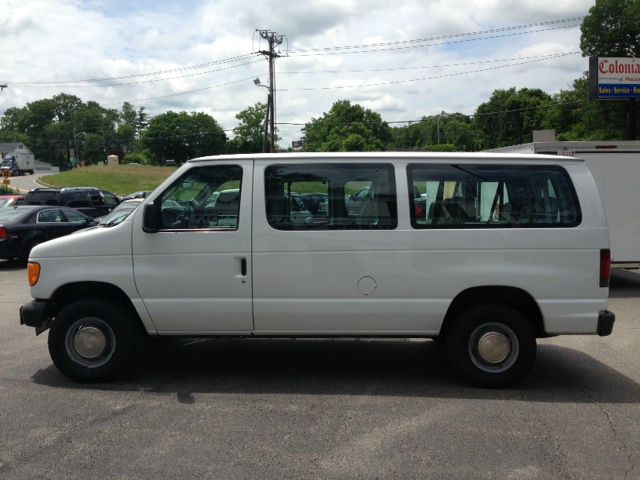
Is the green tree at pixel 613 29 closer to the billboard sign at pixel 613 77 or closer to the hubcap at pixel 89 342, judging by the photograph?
the billboard sign at pixel 613 77

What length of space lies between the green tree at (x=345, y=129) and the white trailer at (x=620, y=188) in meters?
76.1

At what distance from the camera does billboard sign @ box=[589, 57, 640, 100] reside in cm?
2297

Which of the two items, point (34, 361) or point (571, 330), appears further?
point (34, 361)

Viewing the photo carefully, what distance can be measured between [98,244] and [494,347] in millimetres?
3601

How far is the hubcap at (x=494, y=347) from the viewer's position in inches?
218

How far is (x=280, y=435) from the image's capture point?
14.9 ft

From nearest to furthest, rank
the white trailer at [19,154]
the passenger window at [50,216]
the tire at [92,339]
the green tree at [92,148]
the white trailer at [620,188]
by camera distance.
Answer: the tire at [92,339] → the white trailer at [620,188] → the passenger window at [50,216] → the white trailer at [19,154] → the green tree at [92,148]

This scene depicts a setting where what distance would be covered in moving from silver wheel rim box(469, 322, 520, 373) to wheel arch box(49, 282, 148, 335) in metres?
2.98

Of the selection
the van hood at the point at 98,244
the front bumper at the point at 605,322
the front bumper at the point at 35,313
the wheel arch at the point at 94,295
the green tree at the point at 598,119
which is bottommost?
the front bumper at the point at 605,322

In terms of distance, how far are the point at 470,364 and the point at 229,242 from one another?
2.38 metres

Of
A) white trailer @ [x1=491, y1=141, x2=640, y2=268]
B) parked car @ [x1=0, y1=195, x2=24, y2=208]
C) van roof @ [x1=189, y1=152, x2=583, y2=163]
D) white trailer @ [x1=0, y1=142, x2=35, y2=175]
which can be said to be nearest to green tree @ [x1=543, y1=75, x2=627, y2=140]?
white trailer @ [x1=491, y1=141, x2=640, y2=268]

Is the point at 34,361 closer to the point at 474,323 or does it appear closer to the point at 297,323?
the point at 297,323

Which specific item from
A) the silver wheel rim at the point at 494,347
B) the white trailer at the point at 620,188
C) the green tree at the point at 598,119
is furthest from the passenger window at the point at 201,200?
the green tree at the point at 598,119

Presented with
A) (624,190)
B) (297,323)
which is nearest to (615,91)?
(624,190)
